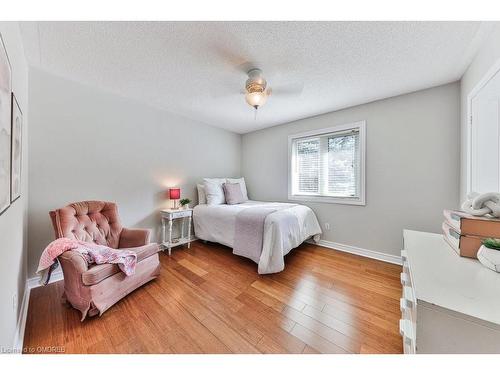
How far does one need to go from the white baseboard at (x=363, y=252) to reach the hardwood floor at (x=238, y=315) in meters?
0.17

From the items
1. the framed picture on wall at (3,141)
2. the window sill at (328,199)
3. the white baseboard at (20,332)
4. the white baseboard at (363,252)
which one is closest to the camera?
the framed picture on wall at (3,141)

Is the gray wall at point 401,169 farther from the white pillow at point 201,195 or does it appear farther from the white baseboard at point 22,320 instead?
the white baseboard at point 22,320

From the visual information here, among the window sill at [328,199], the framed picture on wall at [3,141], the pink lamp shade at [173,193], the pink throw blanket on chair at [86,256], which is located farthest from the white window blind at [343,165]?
the framed picture on wall at [3,141]

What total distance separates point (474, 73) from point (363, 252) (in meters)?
2.29

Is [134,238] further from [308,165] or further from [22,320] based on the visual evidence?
[308,165]

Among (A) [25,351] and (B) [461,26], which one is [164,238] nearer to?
(A) [25,351]

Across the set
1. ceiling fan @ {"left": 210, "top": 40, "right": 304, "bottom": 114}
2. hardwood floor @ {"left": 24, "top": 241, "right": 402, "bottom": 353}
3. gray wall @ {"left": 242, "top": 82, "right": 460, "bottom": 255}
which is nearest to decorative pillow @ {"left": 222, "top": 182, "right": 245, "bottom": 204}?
hardwood floor @ {"left": 24, "top": 241, "right": 402, "bottom": 353}

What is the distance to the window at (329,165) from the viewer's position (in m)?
2.78

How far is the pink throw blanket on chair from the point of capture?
147 centimetres

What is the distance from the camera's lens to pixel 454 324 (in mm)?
621

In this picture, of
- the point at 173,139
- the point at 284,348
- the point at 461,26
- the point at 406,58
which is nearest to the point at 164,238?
the point at 173,139

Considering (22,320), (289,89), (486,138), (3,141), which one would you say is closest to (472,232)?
(486,138)
